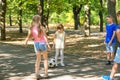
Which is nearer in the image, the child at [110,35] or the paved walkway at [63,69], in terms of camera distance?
the paved walkway at [63,69]

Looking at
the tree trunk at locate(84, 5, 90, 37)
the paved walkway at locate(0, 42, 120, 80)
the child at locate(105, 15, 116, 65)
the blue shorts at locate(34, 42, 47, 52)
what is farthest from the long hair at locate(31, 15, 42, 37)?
the tree trunk at locate(84, 5, 90, 37)

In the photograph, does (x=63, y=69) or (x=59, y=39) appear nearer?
(x=63, y=69)

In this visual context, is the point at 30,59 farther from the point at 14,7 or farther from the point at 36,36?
the point at 14,7

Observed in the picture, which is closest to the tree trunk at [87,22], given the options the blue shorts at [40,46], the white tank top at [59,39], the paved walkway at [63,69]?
the paved walkway at [63,69]

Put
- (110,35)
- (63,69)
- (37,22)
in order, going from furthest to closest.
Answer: (110,35) < (63,69) < (37,22)

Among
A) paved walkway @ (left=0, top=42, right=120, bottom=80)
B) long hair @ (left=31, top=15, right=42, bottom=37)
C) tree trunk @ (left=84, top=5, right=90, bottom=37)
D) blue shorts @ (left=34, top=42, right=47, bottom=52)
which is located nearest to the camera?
long hair @ (left=31, top=15, right=42, bottom=37)

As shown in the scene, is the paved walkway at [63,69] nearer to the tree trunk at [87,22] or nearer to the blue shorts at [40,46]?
the blue shorts at [40,46]

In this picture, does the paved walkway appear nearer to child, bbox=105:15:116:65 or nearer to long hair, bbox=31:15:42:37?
child, bbox=105:15:116:65

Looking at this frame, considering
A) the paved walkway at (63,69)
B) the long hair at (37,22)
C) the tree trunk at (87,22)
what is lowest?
the paved walkway at (63,69)

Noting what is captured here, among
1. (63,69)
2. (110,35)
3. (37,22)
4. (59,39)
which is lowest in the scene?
(63,69)

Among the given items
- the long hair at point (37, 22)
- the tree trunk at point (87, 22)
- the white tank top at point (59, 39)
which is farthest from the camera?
the tree trunk at point (87, 22)

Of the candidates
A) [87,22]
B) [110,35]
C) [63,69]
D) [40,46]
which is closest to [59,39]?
[63,69]

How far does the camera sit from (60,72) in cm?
1152

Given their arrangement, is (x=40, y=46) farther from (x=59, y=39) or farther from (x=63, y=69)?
(x=59, y=39)
